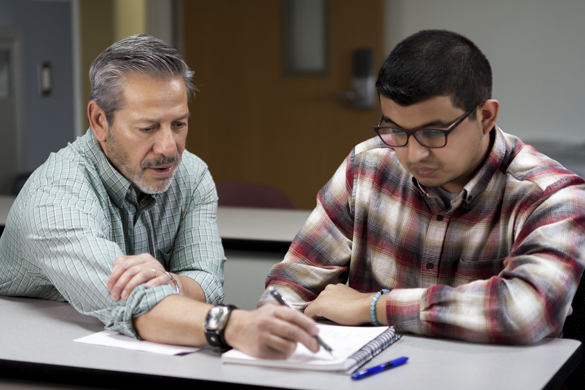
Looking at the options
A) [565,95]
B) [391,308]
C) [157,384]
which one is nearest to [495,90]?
[565,95]

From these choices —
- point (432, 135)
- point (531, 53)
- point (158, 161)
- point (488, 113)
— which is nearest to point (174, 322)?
point (158, 161)

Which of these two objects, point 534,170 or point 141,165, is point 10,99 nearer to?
point 141,165

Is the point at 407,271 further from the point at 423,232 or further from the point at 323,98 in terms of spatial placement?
the point at 323,98

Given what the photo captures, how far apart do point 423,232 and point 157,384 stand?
653 mm

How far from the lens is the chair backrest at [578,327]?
132cm

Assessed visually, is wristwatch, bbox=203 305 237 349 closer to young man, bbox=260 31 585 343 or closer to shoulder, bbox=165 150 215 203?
young man, bbox=260 31 585 343

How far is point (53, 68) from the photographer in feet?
14.7

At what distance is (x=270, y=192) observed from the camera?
2801 mm

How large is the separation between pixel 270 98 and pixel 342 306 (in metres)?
3.18

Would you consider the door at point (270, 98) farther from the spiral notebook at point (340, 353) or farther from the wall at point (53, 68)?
the spiral notebook at point (340, 353)

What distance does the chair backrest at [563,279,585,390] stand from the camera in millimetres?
1316

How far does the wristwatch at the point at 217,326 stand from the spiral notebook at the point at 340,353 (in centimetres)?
3

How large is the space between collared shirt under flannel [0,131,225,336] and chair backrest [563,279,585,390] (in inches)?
29.6

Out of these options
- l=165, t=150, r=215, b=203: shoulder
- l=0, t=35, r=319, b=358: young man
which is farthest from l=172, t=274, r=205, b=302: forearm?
l=165, t=150, r=215, b=203: shoulder
